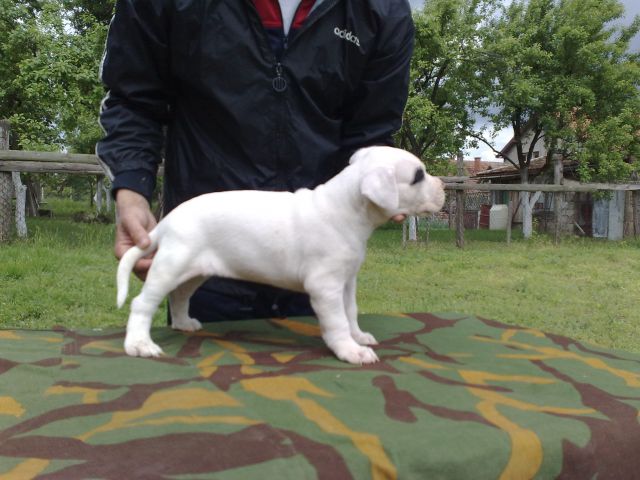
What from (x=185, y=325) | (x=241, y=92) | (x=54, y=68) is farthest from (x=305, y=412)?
(x=54, y=68)

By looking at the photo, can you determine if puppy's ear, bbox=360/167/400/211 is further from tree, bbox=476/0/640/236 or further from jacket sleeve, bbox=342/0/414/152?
tree, bbox=476/0/640/236

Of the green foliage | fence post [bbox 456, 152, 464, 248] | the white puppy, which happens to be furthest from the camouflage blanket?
the green foliage

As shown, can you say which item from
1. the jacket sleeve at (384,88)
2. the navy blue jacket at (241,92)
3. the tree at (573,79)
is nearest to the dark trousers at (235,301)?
the navy blue jacket at (241,92)

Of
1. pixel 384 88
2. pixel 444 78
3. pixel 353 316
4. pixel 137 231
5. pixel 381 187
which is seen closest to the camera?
pixel 381 187

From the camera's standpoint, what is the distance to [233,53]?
2.12 meters

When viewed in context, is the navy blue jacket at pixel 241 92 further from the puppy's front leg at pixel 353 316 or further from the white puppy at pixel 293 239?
the puppy's front leg at pixel 353 316

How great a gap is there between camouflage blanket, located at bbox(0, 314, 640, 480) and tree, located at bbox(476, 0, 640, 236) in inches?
697

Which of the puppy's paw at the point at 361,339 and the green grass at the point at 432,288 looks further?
the green grass at the point at 432,288

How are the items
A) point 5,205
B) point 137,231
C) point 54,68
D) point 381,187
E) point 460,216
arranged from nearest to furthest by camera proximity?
point 381,187 → point 137,231 → point 5,205 → point 54,68 → point 460,216

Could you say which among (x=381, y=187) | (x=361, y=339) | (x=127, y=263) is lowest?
(x=361, y=339)

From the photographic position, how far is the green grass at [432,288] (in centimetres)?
532

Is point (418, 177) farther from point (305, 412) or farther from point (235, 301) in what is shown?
point (235, 301)

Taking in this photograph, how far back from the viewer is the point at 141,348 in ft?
5.84

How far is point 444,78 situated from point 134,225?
18802 millimetres
